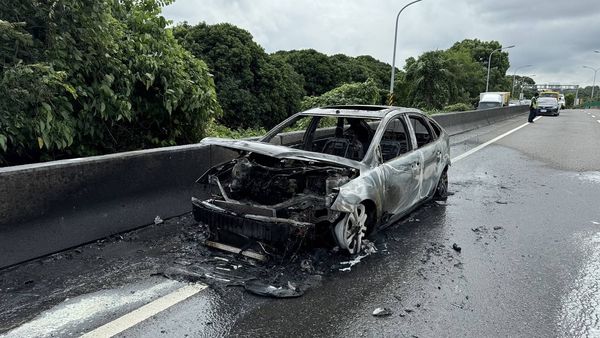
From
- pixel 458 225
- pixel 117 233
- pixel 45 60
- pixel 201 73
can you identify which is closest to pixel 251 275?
pixel 117 233

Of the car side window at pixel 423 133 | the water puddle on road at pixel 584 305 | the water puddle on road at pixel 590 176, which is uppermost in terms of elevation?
→ the car side window at pixel 423 133

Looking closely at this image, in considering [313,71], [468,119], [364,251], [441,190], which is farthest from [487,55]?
[364,251]

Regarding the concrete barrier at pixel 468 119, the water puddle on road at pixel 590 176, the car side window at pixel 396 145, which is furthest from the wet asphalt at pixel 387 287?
the concrete barrier at pixel 468 119

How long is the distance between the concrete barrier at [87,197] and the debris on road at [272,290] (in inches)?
79.5

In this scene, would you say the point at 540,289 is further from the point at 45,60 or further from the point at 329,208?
the point at 45,60

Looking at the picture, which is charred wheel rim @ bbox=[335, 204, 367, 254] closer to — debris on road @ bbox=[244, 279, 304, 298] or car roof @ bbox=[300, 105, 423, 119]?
debris on road @ bbox=[244, 279, 304, 298]

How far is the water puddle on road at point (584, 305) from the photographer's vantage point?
3406 millimetres

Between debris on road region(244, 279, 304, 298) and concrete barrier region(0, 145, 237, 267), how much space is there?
2.02 metres

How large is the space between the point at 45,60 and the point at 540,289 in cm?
580

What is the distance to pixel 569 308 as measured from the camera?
3742mm

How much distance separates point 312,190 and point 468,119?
720 inches

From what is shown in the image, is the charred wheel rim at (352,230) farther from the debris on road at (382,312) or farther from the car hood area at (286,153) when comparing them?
the debris on road at (382,312)

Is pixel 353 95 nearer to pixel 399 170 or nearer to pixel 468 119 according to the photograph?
pixel 468 119

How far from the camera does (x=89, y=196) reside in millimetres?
4828
